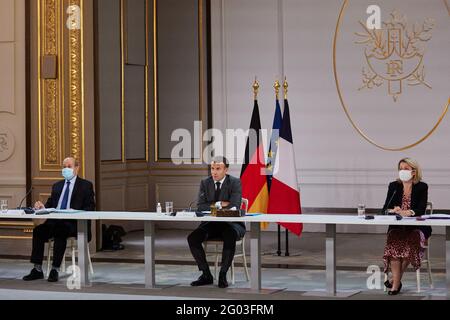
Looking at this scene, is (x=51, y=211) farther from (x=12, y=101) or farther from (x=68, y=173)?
(x=12, y=101)

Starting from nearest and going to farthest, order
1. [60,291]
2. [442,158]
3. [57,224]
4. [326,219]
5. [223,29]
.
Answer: [326,219] < [60,291] < [57,224] < [442,158] < [223,29]

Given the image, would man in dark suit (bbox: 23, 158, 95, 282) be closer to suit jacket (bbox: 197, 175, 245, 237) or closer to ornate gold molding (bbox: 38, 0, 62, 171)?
suit jacket (bbox: 197, 175, 245, 237)

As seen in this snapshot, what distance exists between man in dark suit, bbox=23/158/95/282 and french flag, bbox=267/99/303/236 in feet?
7.14

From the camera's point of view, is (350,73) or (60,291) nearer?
(60,291)

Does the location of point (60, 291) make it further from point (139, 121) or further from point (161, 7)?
point (161, 7)

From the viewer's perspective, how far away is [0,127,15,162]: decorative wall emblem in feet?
34.2

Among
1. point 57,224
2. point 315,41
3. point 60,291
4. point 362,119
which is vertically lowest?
point 60,291

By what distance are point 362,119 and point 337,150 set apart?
50 cm

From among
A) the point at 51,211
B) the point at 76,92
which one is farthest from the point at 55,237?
the point at 76,92

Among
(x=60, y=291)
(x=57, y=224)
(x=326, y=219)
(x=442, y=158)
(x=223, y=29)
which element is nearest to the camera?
(x=326, y=219)

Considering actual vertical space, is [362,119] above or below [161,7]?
below

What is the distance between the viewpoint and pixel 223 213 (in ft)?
24.2

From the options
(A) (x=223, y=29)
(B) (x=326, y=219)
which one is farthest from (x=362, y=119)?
(B) (x=326, y=219)

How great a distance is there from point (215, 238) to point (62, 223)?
142cm
